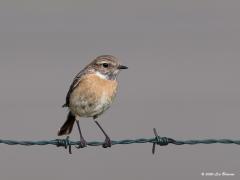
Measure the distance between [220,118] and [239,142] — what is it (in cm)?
789

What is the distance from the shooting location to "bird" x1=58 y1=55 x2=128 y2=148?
9.98m

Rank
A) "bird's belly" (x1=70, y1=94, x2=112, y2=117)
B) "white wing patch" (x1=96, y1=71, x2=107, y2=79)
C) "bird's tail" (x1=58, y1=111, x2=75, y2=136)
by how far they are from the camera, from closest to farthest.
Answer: "bird's belly" (x1=70, y1=94, x2=112, y2=117) < "white wing patch" (x1=96, y1=71, x2=107, y2=79) < "bird's tail" (x1=58, y1=111, x2=75, y2=136)

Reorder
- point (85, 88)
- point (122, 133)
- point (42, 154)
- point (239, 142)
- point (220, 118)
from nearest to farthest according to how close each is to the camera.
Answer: point (239, 142)
point (85, 88)
point (42, 154)
point (122, 133)
point (220, 118)

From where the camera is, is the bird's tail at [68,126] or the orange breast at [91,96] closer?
the orange breast at [91,96]

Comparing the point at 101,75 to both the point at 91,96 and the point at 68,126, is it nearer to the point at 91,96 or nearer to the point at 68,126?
the point at 91,96

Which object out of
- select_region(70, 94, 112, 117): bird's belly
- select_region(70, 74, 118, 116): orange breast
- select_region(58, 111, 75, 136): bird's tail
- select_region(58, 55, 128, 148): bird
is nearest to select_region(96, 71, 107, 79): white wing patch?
select_region(58, 55, 128, 148): bird

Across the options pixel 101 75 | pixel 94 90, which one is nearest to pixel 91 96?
pixel 94 90

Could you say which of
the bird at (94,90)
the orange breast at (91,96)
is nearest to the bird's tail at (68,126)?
the bird at (94,90)

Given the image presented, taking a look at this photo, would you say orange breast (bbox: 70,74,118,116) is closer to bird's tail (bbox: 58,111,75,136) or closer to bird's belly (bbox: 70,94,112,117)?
bird's belly (bbox: 70,94,112,117)

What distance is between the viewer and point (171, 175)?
13273mm

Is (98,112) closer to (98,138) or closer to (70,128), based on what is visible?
(70,128)

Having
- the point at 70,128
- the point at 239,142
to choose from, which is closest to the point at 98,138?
the point at 70,128

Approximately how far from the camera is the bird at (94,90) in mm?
9984

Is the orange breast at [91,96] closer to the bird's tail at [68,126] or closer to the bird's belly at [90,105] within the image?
the bird's belly at [90,105]
